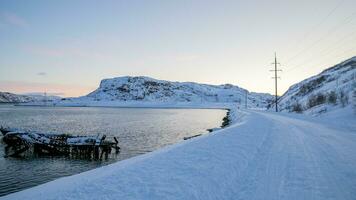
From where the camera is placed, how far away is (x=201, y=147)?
1534cm

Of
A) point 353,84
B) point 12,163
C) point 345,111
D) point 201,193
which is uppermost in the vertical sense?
point 353,84

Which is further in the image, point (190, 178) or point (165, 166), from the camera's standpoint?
point (165, 166)

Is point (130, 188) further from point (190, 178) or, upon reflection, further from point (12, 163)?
point (12, 163)

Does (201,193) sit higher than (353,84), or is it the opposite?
(353,84)

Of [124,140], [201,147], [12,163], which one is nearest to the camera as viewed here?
[201,147]

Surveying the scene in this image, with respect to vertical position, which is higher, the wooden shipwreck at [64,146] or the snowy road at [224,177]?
the snowy road at [224,177]

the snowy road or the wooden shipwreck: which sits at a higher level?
the snowy road

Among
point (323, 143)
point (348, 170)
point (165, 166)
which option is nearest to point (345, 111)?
point (323, 143)

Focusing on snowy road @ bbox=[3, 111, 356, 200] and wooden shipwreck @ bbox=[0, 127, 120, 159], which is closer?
snowy road @ bbox=[3, 111, 356, 200]

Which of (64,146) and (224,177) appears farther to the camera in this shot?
(64,146)

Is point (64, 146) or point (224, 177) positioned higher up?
point (224, 177)

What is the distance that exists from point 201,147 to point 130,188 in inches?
278

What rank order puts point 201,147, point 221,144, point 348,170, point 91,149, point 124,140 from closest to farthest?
point 348,170
point 201,147
point 221,144
point 91,149
point 124,140

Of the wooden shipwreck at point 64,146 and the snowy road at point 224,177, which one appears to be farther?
the wooden shipwreck at point 64,146
